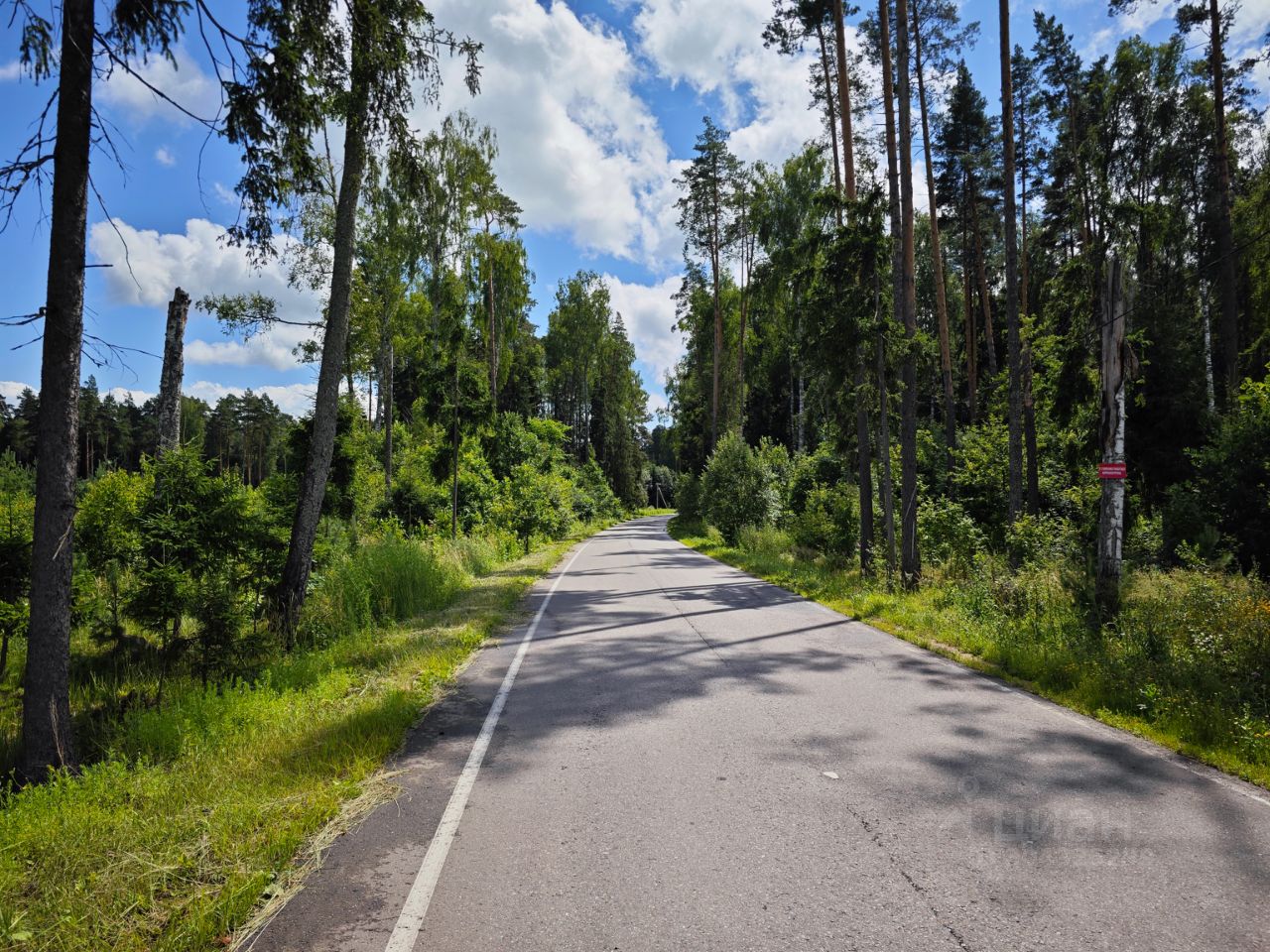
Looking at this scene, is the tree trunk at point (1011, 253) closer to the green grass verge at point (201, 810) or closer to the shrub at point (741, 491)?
the shrub at point (741, 491)

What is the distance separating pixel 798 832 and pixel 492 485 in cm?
2233

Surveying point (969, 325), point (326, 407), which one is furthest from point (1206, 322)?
point (326, 407)

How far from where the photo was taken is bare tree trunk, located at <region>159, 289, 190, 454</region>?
11.6 meters

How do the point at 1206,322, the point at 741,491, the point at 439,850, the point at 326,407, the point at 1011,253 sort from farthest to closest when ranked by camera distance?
the point at 741,491
the point at 1206,322
the point at 1011,253
the point at 326,407
the point at 439,850

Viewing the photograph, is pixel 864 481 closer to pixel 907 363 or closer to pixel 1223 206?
pixel 907 363

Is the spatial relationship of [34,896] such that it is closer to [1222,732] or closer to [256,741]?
[256,741]

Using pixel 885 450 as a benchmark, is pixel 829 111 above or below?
above

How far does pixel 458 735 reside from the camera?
5.35m

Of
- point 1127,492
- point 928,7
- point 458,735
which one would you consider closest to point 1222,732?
point 458,735

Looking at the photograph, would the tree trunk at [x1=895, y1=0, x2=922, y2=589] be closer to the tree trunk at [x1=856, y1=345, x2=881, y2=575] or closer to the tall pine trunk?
the tall pine trunk

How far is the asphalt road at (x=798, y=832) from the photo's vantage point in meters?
2.73

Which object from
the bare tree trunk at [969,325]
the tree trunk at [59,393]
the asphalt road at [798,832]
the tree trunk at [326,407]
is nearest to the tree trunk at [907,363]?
the asphalt road at [798,832]

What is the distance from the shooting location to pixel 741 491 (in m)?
25.9

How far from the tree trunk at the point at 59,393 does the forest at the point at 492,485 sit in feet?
0.08
